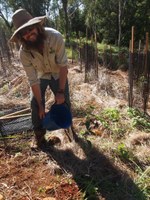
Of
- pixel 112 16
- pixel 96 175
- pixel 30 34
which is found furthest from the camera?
pixel 112 16

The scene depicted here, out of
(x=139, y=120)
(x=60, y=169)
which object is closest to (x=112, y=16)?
(x=139, y=120)

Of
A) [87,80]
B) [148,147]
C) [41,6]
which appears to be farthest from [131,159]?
[41,6]

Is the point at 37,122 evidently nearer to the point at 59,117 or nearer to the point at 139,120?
the point at 59,117

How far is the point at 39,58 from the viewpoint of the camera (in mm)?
2373

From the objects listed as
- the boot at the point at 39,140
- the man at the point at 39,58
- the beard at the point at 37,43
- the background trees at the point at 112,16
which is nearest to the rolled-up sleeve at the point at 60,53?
the man at the point at 39,58

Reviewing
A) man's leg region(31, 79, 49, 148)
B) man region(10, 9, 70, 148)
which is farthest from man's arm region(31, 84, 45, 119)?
man's leg region(31, 79, 49, 148)

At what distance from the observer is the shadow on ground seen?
2.06 meters

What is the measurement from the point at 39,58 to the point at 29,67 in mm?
123

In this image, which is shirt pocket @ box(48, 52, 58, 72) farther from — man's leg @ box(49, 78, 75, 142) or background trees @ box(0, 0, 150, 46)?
background trees @ box(0, 0, 150, 46)

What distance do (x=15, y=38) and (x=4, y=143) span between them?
1100mm

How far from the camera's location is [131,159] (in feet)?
8.09

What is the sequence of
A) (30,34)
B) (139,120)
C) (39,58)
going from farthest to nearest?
1. (139,120)
2. (39,58)
3. (30,34)

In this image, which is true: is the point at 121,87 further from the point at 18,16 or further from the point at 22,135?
the point at 18,16

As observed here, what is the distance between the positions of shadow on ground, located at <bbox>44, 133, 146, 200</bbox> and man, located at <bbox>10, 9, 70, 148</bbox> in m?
0.35
